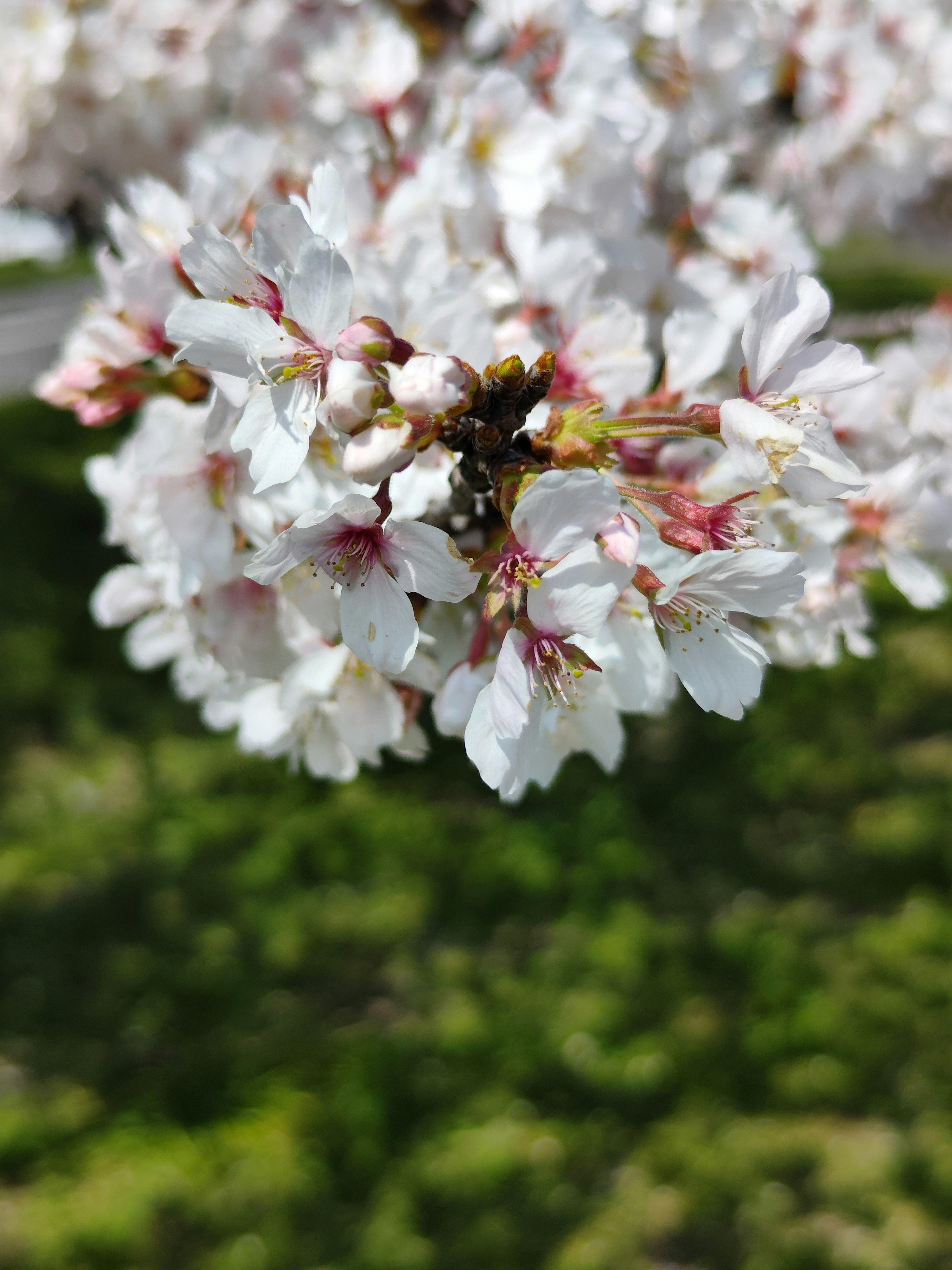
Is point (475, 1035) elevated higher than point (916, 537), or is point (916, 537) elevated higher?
point (916, 537)

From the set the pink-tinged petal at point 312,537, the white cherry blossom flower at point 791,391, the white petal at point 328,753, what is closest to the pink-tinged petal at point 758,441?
the white cherry blossom flower at point 791,391

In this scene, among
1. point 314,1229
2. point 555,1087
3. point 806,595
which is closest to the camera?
point 806,595

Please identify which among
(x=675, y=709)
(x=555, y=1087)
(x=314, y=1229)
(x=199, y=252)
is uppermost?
(x=199, y=252)

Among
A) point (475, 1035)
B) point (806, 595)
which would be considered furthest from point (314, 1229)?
point (806, 595)

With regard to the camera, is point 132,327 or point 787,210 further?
point 787,210

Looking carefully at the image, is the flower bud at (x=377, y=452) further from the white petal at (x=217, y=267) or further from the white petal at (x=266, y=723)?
the white petal at (x=266, y=723)

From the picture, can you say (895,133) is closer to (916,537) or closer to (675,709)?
(916,537)
